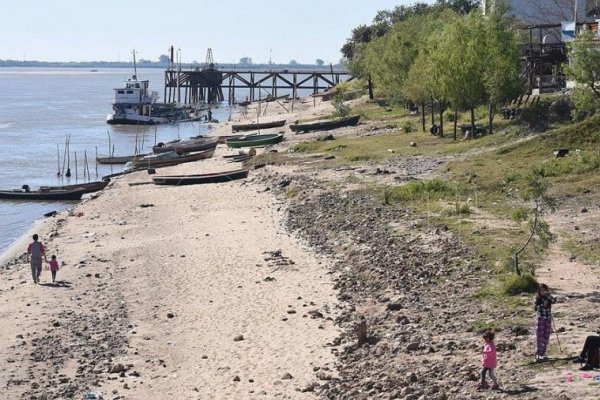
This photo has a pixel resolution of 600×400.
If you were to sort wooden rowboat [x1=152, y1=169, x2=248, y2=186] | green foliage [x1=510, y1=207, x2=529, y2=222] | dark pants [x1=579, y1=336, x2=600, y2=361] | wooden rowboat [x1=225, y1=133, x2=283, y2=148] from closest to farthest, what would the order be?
dark pants [x1=579, y1=336, x2=600, y2=361] → green foliage [x1=510, y1=207, x2=529, y2=222] → wooden rowboat [x1=152, y1=169, x2=248, y2=186] → wooden rowboat [x1=225, y1=133, x2=283, y2=148]

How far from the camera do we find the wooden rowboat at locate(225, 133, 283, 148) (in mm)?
65500

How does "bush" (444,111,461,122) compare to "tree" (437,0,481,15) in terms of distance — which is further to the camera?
"tree" (437,0,481,15)

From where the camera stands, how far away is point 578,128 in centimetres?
3984

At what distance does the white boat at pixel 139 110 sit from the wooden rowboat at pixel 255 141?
3684 centimetres

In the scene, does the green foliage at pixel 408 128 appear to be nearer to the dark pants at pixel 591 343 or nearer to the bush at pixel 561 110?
the bush at pixel 561 110

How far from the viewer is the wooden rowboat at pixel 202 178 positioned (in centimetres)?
5044

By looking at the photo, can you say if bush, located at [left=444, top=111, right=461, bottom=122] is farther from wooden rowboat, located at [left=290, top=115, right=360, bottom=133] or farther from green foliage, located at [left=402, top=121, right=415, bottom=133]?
wooden rowboat, located at [left=290, top=115, right=360, bottom=133]

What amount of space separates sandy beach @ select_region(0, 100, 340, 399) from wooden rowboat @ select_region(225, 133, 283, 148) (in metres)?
24.8

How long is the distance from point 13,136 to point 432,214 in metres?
71.7

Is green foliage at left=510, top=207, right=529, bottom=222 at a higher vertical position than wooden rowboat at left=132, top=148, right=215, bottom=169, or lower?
higher

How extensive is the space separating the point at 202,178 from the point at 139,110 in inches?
2249

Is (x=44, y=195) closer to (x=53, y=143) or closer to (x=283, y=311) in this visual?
(x=283, y=311)

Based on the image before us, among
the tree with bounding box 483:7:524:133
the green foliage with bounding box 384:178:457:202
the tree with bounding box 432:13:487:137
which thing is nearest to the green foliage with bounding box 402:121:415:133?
the tree with bounding box 432:13:487:137

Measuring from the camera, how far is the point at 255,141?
218 feet
